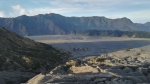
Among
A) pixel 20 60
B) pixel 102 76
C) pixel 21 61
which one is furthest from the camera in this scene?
pixel 20 60

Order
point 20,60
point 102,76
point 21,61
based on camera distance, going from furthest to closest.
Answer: point 20,60 → point 21,61 → point 102,76

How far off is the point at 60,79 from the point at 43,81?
3.19 meters

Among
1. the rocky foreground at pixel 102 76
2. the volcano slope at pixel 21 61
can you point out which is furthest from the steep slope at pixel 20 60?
the rocky foreground at pixel 102 76

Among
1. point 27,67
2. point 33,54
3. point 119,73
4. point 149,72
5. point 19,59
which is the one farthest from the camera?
point 33,54

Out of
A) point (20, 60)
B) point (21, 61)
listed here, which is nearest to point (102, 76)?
point (21, 61)

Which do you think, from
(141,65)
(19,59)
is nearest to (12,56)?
(19,59)

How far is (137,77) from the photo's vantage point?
216 feet

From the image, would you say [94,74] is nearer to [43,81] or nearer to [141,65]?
[43,81]

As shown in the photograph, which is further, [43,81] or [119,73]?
[119,73]

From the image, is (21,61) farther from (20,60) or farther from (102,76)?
(102,76)

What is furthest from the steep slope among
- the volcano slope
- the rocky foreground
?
the rocky foreground

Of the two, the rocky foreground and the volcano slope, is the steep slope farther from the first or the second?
the rocky foreground

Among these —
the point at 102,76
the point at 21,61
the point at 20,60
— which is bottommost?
the point at 21,61

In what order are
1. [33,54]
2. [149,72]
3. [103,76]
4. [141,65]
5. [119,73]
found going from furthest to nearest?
[33,54], [141,65], [149,72], [119,73], [103,76]
